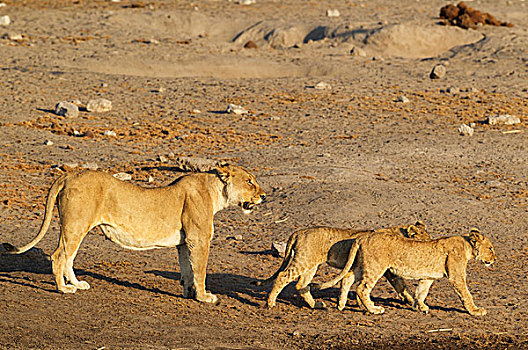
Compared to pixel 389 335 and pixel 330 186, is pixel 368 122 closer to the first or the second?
pixel 330 186

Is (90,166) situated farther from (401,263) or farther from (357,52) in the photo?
(357,52)

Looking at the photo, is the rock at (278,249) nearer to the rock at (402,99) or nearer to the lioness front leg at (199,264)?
the lioness front leg at (199,264)

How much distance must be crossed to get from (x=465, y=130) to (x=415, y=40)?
978 cm

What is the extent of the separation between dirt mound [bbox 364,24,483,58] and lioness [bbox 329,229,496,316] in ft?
61.5

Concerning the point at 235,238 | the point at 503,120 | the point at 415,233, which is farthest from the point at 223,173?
the point at 503,120

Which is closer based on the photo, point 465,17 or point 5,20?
point 5,20

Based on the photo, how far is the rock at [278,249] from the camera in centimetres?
1184

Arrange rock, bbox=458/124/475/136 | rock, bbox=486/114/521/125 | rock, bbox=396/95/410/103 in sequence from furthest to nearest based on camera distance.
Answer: rock, bbox=396/95/410/103
rock, bbox=486/114/521/125
rock, bbox=458/124/475/136

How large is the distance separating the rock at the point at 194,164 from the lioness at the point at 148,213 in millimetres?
6059

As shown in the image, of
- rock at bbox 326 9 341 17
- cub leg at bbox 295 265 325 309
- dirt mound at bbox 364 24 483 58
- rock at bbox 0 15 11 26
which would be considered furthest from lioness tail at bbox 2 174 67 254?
rock at bbox 326 9 341 17

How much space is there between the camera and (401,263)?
30.4 feet

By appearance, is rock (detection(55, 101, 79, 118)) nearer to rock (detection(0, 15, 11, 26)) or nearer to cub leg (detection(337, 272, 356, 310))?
rock (detection(0, 15, 11, 26))

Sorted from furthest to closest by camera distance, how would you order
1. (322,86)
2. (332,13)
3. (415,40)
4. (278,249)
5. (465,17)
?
(332,13) < (465,17) < (415,40) < (322,86) < (278,249)

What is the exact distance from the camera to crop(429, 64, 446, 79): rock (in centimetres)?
2408
